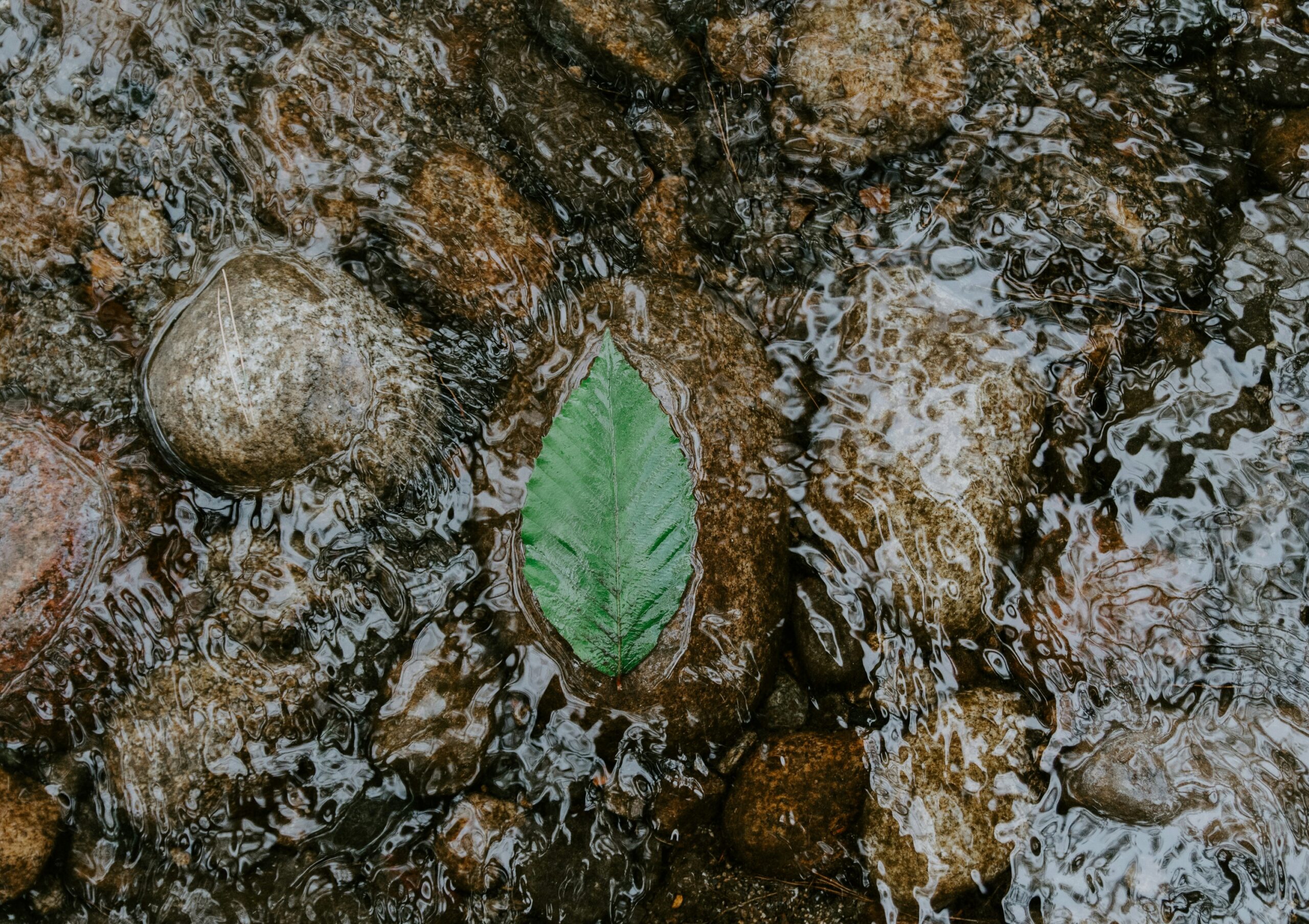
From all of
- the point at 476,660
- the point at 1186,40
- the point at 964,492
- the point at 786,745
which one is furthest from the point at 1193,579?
the point at 476,660

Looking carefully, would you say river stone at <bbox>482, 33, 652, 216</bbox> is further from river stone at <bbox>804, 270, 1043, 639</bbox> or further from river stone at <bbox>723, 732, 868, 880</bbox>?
river stone at <bbox>723, 732, 868, 880</bbox>

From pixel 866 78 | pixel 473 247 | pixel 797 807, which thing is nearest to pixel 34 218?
pixel 473 247

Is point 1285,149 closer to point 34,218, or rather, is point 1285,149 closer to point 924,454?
point 924,454

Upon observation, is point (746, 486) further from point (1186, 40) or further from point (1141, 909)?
point (1186, 40)

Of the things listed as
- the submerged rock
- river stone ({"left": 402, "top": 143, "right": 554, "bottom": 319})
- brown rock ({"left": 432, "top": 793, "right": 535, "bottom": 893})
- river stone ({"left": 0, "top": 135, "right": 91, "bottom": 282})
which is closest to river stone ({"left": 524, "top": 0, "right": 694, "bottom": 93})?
river stone ({"left": 402, "top": 143, "right": 554, "bottom": 319})

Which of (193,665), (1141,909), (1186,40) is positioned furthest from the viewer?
(1186,40)

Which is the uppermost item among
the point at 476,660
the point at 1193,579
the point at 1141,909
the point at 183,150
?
the point at 183,150
